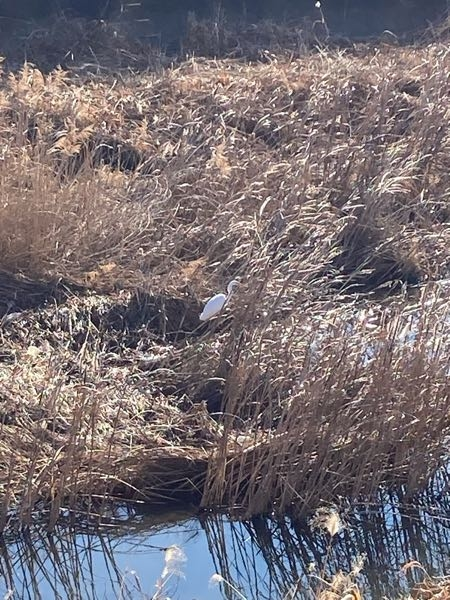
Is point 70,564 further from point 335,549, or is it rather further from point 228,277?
point 228,277

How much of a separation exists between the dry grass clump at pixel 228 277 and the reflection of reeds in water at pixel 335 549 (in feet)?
0.36

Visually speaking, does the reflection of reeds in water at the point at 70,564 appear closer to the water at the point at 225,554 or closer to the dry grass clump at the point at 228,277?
the water at the point at 225,554

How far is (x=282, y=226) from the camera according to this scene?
6.54 m

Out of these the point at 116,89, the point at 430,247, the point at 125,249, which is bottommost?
the point at 430,247

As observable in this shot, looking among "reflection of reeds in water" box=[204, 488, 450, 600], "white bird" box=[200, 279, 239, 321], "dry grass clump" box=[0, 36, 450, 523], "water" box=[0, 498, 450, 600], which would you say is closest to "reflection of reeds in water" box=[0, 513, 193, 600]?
"water" box=[0, 498, 450, 600]

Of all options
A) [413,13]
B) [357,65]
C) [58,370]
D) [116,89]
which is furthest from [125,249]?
[413,13]

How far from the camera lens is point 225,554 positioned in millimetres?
4414

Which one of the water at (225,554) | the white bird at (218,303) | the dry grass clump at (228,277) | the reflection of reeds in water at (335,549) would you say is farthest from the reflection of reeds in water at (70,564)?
the white bird at (218,303)

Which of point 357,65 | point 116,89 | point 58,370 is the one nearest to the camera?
point 58,370

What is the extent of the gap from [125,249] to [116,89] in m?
3.03

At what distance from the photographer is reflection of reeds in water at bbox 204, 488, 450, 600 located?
4.26 meters

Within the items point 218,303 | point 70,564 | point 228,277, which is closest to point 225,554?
point 70,564

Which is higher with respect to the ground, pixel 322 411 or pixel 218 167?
pixel 218 167

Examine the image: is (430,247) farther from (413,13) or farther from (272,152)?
(413,13)
